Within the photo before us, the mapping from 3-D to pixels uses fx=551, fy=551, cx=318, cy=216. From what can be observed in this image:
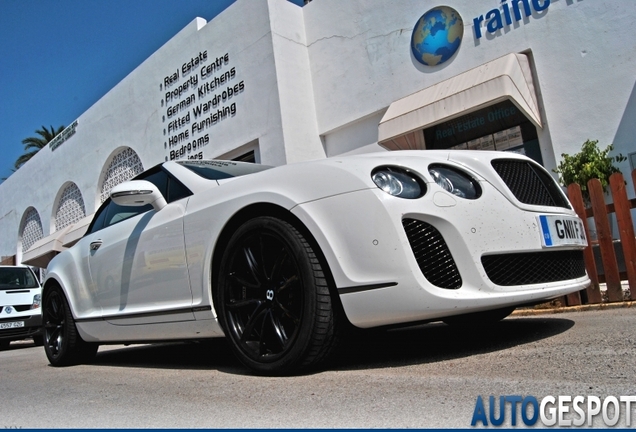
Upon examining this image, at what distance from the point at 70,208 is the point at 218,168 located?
21775 mm

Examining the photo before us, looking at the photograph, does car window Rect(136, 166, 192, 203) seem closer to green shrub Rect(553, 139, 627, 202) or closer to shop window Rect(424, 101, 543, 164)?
green shrub Rect(553, 139, 627, 202)

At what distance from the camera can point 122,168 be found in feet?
65.0

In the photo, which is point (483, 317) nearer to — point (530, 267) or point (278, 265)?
point (530, 267)

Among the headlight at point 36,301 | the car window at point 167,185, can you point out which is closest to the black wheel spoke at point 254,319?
the car window at point 167,185

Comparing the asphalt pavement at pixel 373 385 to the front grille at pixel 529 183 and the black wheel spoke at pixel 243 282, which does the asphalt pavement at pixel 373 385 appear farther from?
the front grille at pixel 529 183

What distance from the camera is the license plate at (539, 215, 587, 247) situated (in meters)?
2.76

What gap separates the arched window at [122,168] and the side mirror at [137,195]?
15.6 meters

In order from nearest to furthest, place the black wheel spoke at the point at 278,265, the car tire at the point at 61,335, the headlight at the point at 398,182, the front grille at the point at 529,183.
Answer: the headlight at the point at 398,182 → the black wheel spoke at the point at 278,265 → the front grille at the point at 529,183 → the car tire at the point at 61,335

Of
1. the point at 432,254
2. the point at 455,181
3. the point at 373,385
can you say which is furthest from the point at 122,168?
the point at 373,385

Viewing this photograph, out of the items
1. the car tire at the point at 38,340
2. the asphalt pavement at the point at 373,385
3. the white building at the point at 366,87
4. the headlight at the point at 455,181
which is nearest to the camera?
the asphalt pavement at the point at 373,385

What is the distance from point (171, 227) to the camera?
3361 mm

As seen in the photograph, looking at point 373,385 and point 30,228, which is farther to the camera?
point 30,228

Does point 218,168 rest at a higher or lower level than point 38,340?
higher

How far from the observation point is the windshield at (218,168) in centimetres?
358
